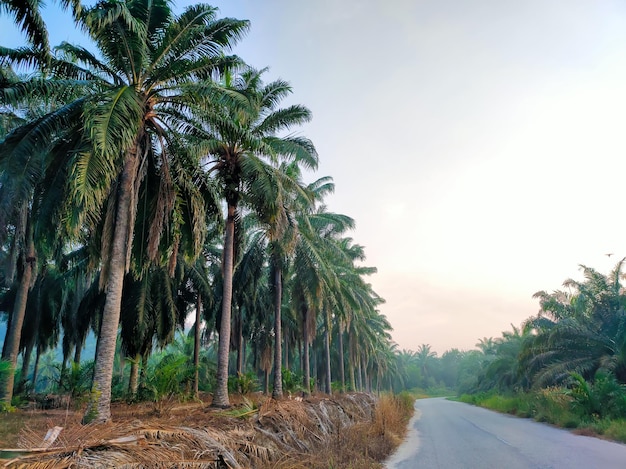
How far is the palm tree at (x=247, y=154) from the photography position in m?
12.1

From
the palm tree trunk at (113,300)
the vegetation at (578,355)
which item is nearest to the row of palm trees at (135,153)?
the palm tree trunk at (113,300)

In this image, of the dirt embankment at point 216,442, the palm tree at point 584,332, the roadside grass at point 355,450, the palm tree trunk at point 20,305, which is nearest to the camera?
the dirt embankment at point 216,442

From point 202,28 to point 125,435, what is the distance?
950cm

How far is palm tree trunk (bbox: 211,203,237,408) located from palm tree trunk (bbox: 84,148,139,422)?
3.98 meters

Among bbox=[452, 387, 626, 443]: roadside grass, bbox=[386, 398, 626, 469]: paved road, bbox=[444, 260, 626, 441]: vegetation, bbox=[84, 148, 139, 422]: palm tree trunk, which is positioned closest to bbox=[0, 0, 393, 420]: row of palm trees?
bbox=[84, 148, 139, 422]: palm tree trunk

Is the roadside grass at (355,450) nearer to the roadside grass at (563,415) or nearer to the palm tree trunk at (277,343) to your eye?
the palm tree trunk at (277,343)

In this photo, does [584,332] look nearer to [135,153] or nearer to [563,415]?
[563,415]

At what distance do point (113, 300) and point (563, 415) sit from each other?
1910 centimetres

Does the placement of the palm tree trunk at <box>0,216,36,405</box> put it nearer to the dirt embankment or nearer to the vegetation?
the dirt embankment

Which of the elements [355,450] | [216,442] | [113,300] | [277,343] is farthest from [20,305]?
[355,450]

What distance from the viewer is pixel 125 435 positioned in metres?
4.98

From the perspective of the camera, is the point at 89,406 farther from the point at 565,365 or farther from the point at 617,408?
the point at 565,365

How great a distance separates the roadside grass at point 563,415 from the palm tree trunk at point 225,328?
1237 cm

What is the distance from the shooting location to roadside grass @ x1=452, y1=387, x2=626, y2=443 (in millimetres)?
13686
